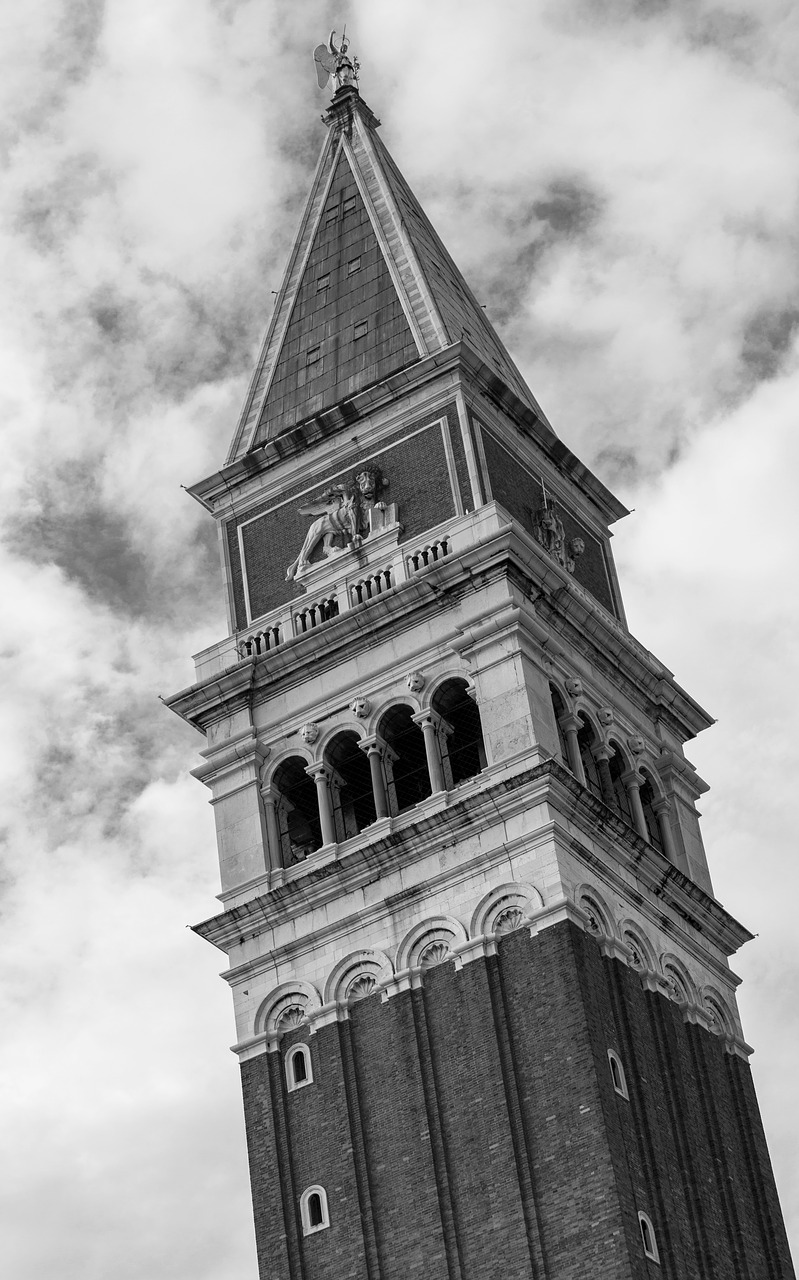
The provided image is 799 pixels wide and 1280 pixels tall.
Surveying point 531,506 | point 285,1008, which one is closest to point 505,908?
point 285,1008

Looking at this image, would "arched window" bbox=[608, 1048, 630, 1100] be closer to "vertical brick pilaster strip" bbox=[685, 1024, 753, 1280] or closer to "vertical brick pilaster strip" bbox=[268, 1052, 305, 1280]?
"vertical brick pilaster strip" bbox=[685, 1024, 753, 1280]

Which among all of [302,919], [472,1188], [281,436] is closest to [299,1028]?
[302,919]

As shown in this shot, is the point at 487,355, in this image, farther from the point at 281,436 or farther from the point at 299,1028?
the point at 299,1028

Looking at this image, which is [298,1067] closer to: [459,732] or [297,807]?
[297,807]

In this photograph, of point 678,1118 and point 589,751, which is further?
point 589,751

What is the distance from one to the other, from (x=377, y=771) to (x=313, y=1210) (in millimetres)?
11284

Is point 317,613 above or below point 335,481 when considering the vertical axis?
below

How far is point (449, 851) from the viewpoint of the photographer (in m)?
64.3

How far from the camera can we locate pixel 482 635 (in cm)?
6712

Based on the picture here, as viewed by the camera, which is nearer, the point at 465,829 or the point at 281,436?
the point at 465,829

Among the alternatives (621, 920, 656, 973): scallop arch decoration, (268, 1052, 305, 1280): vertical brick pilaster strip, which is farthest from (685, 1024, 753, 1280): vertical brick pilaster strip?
(268, 1052, 305, 1280): vertical brick pilaster strip

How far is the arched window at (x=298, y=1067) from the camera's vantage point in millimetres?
63469

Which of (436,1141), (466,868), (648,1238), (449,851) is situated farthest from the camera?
(449,851)

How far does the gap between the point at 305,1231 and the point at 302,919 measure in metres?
8.04
